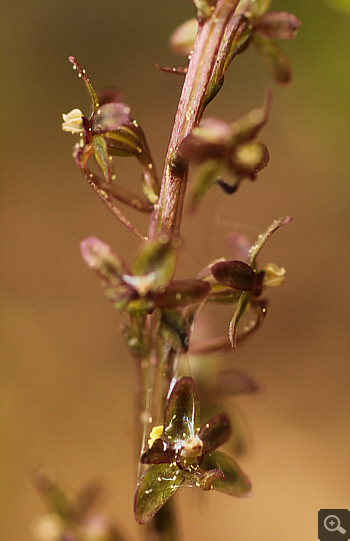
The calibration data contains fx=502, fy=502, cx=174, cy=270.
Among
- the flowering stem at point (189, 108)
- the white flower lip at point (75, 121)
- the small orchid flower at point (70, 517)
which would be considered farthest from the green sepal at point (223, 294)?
the small orchid flower at point (70, 517)

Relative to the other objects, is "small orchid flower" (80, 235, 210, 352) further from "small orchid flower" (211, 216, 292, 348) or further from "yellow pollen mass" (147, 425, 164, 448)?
"yellow pollen mass" (147, 425, 164, 448)

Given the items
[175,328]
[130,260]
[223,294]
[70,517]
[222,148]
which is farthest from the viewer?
[130,260]

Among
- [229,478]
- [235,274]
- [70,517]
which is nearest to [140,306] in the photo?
[235,274]

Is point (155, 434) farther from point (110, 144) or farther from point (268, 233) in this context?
point (110, 144)

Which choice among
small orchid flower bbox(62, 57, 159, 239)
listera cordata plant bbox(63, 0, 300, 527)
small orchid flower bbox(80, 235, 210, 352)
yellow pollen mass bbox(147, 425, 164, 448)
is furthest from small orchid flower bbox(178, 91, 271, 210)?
yellow pollen mass bbox(147, 425, 164, 448)

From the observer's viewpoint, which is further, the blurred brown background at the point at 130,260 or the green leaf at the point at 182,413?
the blurred brown background at the point at 130,260

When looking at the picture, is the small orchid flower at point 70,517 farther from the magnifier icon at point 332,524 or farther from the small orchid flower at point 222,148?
the small orchid flower at point 222,148
